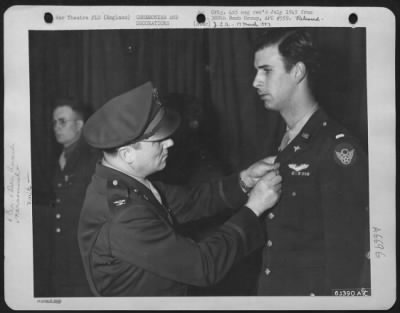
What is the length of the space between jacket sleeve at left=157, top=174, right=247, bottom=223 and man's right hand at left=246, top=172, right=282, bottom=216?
0.06ft

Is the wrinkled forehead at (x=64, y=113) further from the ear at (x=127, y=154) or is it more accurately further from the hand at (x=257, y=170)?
the hand at (x=257, y=170)

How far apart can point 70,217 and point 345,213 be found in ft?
1.70

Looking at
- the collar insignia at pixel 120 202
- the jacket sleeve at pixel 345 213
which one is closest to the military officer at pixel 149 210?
the collar insignia at pixel 120 202

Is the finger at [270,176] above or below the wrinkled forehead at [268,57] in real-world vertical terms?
below

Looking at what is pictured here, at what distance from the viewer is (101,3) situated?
0.92 meters

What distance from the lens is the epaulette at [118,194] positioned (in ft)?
2.82

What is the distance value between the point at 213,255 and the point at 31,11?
0.58 meters

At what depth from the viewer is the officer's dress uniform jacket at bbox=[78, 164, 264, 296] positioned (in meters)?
0.86

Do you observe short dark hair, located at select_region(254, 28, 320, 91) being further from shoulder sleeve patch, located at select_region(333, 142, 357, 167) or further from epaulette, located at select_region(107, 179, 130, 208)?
epaulette, located at select_region(107, 179, 130, 208)

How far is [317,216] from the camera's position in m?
0.89

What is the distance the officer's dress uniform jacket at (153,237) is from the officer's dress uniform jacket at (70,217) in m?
0.02

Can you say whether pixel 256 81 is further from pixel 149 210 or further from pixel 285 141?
pixel 149 210

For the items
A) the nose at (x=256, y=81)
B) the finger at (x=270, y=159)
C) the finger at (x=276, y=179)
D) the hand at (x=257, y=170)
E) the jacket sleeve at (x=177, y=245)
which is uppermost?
the nose at (x=256, y=81)

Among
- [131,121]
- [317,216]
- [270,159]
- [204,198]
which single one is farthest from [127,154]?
[317,216]
